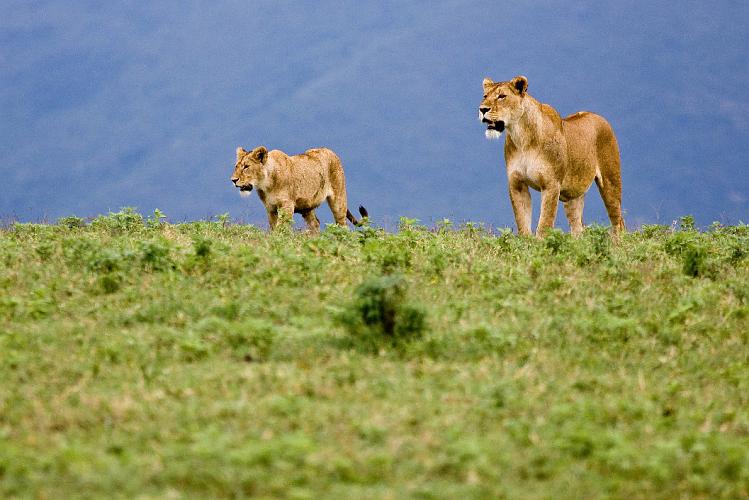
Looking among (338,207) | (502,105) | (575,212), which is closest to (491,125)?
(502,105)

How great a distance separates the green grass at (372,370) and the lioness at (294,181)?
4698 mm

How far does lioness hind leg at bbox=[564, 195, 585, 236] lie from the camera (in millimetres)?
16953

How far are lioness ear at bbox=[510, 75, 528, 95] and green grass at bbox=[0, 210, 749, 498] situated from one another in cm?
318

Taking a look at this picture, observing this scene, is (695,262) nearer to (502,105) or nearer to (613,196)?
→ (502,105)

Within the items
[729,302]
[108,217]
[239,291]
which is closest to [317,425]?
[239,291]

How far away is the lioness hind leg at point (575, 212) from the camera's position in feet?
55.6

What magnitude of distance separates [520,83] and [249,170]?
14.7 ft

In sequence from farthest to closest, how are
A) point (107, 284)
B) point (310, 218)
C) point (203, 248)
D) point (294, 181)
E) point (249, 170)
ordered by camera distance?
point (310, 218) → point (294, 181) → point (249, 170) → point (203, 248) → point (107, 284)

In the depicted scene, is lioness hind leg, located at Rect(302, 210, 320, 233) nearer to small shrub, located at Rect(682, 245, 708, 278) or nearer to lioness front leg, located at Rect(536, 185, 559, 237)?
lioness front leg, located at Rect(536, 185, 559, 237)

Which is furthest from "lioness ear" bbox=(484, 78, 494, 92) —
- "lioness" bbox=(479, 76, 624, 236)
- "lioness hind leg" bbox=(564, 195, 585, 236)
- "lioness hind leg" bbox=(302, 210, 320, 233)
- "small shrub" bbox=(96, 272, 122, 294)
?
"small shrub" bbox=(96, 272, 122, 294)

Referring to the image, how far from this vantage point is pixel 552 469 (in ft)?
20.4

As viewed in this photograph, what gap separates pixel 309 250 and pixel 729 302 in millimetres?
4345

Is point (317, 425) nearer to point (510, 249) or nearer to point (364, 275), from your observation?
point (364, 275)

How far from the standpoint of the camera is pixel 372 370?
7.71 meters
